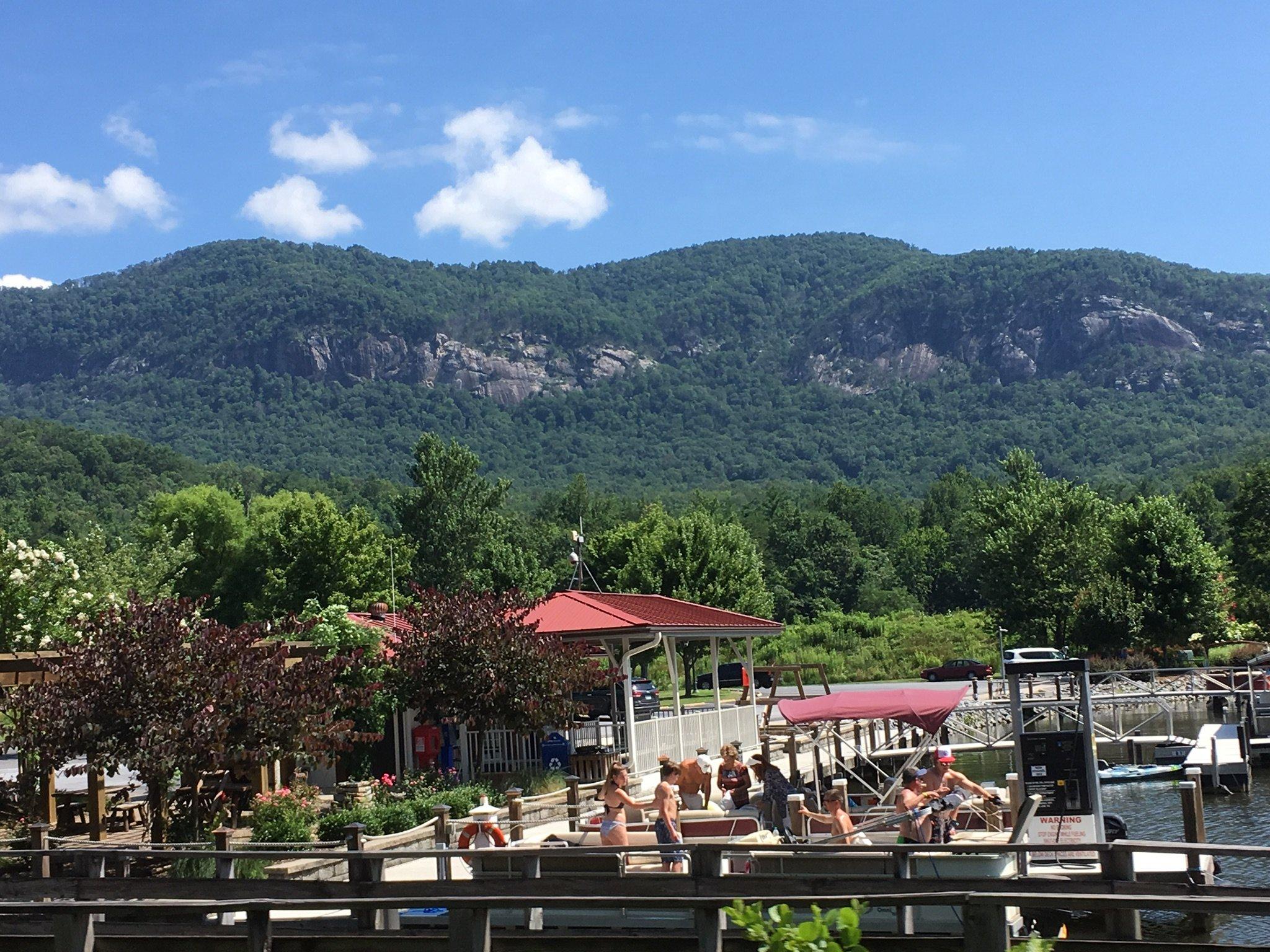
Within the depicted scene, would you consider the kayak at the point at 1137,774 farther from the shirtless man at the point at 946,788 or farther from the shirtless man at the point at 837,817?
the shirtless man at the point at 837,817

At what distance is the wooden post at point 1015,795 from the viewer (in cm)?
1664

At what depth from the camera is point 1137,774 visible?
99.9 ft

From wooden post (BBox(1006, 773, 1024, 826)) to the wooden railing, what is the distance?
3.49 metres

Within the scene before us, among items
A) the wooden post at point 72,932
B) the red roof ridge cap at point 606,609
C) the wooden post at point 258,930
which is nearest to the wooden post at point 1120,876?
the wooden post at point 258,930

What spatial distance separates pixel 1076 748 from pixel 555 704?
859cm

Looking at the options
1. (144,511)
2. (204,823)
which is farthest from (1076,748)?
(144,511)

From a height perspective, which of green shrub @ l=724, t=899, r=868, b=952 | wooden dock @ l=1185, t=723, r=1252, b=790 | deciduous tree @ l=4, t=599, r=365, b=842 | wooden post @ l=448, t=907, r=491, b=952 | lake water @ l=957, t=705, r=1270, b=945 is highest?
deciduous tree @ l=4, t=599, r=365, b=842

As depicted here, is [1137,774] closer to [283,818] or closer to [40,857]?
[283,818]

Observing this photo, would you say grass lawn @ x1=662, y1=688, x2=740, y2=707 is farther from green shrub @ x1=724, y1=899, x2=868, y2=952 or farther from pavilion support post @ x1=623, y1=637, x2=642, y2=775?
green shrub @ x1=724, y1=899, x2=868, y2=952

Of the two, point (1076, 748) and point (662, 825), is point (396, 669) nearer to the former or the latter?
point (662, 825)

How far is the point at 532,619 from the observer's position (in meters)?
27.2

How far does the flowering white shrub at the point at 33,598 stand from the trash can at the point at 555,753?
9391 millimetres

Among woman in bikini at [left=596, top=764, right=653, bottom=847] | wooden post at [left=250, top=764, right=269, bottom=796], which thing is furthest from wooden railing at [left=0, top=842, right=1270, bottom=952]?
wooden post at [left=250, top=764, right=269, bottom=796]

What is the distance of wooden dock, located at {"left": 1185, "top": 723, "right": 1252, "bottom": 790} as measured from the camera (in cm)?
2875
